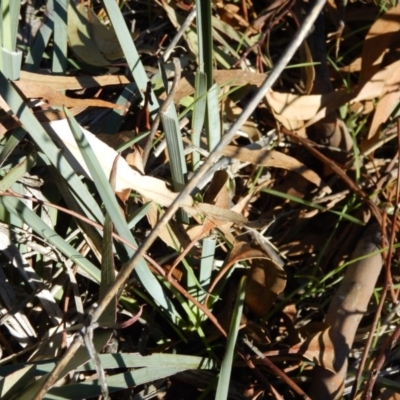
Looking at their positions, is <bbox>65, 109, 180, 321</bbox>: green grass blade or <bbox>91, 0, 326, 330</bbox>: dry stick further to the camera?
<bbox>65, 109, 180, 321</bbox>: green grass blade

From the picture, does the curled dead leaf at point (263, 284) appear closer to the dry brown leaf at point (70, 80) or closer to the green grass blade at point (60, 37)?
the dry brown leaf at point (70, 80)

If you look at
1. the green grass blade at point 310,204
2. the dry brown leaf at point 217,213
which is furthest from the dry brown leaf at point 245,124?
the dry brown leaf at point 217,213

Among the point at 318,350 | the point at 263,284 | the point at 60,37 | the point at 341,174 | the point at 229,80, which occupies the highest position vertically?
the point at 60,37

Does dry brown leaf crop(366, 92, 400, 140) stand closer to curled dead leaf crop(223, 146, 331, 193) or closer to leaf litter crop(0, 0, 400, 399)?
leaf litter crop(0, 0, 400, 399)

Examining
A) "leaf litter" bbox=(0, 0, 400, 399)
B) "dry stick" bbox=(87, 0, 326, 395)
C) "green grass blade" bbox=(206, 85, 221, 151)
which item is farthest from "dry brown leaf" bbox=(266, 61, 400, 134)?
"dry stick" bbox=(87, 0, 326, 395)

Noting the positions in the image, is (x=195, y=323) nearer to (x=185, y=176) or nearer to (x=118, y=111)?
(x=185, y=176)

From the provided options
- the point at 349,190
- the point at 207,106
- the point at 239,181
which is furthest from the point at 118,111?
the point at 349,190

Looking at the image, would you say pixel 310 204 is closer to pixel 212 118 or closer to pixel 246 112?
pixel 212 118

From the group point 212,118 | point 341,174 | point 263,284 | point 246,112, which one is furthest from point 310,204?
point 246,112
